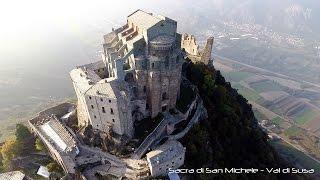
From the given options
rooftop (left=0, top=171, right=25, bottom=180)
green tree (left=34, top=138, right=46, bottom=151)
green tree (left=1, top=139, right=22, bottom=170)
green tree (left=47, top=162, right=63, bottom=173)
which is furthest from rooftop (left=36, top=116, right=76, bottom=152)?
rooftop (left=0, top=171, right=25, bottom=180)

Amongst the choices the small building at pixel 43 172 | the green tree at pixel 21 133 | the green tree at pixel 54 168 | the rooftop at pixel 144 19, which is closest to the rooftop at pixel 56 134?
the green tree at pixel 21 133

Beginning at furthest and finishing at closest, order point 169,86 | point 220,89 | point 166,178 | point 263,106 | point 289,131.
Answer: point 263,106, point 289,131, point 220,89, point 169,86, point 166,178

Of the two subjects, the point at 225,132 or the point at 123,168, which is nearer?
the point at 123,168

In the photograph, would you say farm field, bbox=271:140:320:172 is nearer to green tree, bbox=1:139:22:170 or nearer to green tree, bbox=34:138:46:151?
green tree, bbox=34:138:46:151

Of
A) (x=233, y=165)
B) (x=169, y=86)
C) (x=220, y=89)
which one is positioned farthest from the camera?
(x=220, y=89)

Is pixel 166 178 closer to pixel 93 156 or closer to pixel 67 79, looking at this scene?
pixel 93 156

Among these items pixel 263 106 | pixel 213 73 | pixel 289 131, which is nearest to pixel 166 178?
pixel 213 73

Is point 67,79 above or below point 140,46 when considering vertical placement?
below

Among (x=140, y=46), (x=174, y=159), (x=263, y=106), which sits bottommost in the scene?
(x=263, y=106)
